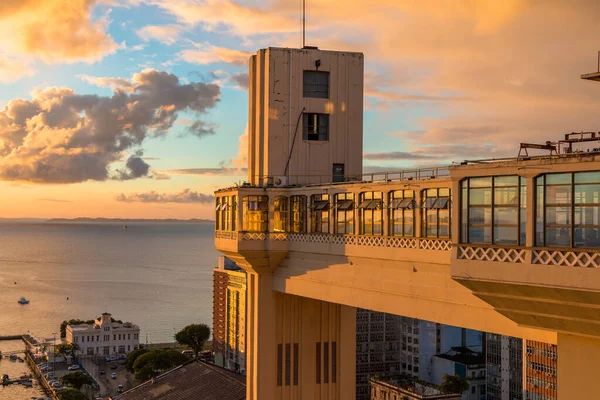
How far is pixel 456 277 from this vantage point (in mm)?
17359

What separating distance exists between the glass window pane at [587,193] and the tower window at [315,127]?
57.4 ft

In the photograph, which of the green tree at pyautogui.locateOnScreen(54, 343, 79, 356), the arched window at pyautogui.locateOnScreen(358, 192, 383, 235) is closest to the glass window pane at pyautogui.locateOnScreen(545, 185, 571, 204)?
the arched window at pyautogui.locateOnScreen(358, 192, 383, 235)

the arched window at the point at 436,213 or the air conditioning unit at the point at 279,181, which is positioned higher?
the air conditioning unit at the point at 279,181

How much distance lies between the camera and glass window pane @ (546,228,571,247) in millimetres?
15555

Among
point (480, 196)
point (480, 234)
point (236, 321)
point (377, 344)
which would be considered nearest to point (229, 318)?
point (236, 321)

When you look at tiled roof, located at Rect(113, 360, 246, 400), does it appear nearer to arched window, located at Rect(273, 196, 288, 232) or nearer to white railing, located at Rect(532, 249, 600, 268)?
arched window, located at Rect(273, 196, 288, 232)

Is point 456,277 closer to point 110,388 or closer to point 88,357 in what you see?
point 110,388

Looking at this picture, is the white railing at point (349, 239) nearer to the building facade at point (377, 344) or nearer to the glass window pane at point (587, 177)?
the glass window pane at point (587, 177)

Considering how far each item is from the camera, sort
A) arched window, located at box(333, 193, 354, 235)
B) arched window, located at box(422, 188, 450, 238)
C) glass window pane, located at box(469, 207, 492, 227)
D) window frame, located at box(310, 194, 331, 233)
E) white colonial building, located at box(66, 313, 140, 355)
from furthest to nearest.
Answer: white colonial building, located at box(66, 313, 140, 355) → window frame, located at box(310, 194, 331, 233) → arched window, located at box(333, 193, 354, 235) → arched window, located at box(422, 188, 450, 238) → glass window pane, located at box(469, 207, 492, 227)

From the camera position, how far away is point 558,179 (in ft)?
51.5

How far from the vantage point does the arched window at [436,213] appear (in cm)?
2061

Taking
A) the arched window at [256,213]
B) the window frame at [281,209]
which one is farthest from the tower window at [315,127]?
the arched window at [256,213]

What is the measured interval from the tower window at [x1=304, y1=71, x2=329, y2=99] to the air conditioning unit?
3.78m

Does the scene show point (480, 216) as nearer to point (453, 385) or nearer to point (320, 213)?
point (320, 213)
